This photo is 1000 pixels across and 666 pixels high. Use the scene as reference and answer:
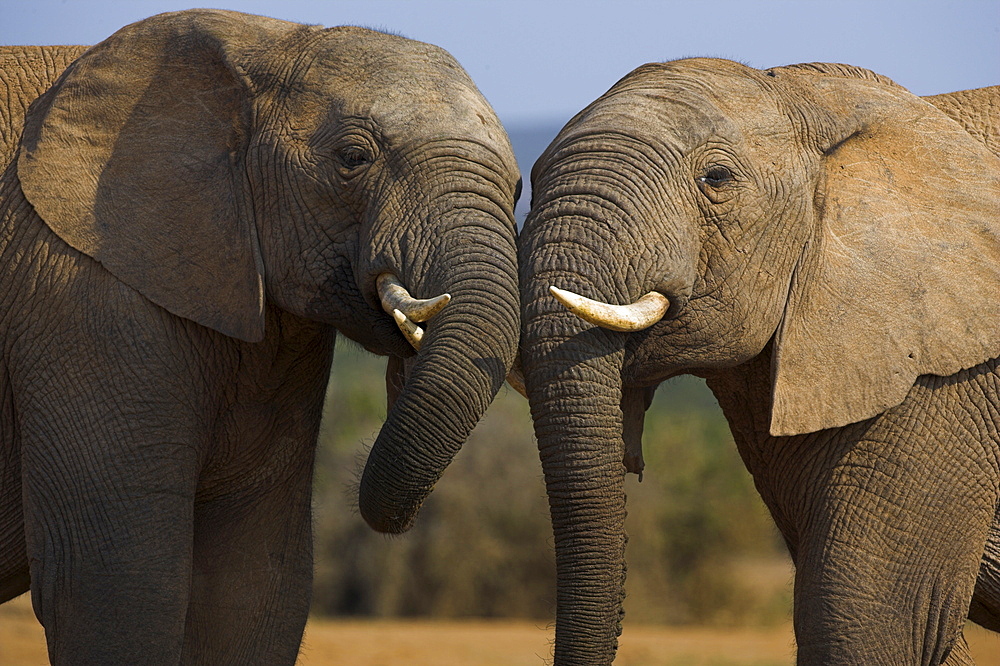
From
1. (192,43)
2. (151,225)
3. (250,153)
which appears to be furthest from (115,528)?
(192,43)

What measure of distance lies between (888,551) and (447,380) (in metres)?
1.71

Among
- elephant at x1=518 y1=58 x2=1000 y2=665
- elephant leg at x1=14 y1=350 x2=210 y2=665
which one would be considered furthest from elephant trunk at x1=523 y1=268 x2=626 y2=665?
elephant leg at x1=14 y1=350 x2=210 y2=665

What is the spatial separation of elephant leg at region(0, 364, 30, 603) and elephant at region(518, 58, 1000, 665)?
196cm

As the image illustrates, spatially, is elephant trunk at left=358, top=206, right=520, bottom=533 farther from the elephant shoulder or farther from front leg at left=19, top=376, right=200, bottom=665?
the elephant shoulder

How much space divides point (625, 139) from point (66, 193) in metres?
2.00

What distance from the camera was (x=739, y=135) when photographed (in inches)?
192

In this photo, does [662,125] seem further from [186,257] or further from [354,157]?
[186,257]

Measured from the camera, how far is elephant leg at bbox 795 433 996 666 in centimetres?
486

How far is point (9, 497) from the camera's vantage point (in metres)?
5.22

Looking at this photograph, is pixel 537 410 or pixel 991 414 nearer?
pixel 537 410

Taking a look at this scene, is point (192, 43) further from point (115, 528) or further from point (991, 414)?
point (991, 414)

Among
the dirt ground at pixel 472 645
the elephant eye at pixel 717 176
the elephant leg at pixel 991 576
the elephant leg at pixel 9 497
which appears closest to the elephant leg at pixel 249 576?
the elephant leg at pixel 9 497

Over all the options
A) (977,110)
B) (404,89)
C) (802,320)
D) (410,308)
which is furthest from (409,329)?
(977,110)

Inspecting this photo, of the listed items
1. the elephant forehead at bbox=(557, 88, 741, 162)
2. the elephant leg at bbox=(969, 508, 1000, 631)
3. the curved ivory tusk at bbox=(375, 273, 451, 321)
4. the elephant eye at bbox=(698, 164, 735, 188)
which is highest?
the elephant forehead at bbox=(557, 88, 741, 162)
